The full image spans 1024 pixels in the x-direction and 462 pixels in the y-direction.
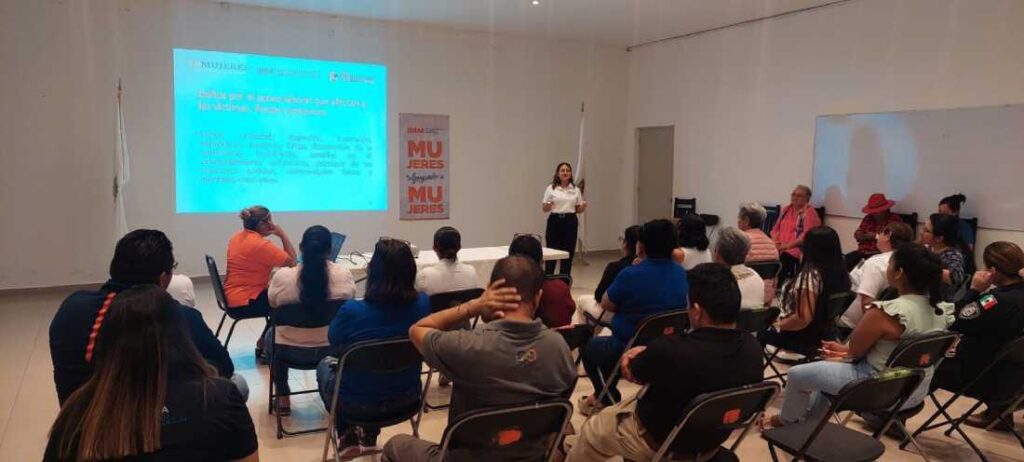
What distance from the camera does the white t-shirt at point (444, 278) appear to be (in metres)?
3.50

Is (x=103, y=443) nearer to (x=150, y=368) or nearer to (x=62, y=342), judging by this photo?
(x=150, y=368)

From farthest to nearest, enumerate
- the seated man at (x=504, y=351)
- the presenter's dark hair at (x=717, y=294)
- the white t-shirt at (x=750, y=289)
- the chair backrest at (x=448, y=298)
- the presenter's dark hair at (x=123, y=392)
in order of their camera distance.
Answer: the white t-shirt at (x=750, y=289) < the chair backrest at (x=448, y=298) < the presenter's dark hair at (x=717, y=294) < the seated man at (x=504, y=351) < the presenter's dark hair at (x=123, y=392)

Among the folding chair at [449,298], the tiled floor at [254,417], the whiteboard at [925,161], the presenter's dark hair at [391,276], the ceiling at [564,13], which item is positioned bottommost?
the tiled floor at [254,417]

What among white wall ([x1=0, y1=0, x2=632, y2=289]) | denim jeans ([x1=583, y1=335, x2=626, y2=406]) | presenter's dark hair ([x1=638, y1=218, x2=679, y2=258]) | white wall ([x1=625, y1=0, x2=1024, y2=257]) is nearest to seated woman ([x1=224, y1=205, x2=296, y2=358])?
denim jeans ([x1=583, y1=335, x2=626, y2=406])

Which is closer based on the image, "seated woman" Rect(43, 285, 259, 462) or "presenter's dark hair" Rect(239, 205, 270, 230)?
"seated woman" Rect(43, 285, 259, 462)

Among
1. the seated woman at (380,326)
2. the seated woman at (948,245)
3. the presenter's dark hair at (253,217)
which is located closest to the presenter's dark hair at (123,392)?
the seated woman at (380,326)

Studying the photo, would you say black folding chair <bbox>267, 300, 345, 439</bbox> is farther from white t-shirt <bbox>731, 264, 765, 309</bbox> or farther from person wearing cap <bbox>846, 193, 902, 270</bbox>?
person wearing cap <bbox>846, 193, 902, 270</bbox>

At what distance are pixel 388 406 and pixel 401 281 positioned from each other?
19.5 inches

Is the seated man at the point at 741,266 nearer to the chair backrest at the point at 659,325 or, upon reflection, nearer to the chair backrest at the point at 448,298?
the chair backrest at the point at 659,325

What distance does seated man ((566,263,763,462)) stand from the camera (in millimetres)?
1961

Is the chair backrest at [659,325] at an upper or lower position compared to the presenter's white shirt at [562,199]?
lower

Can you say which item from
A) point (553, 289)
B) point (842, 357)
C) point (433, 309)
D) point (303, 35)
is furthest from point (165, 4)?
point (842, 357)

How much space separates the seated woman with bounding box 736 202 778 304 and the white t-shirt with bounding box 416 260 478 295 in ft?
6.29

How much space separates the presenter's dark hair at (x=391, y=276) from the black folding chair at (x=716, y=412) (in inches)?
45.7
